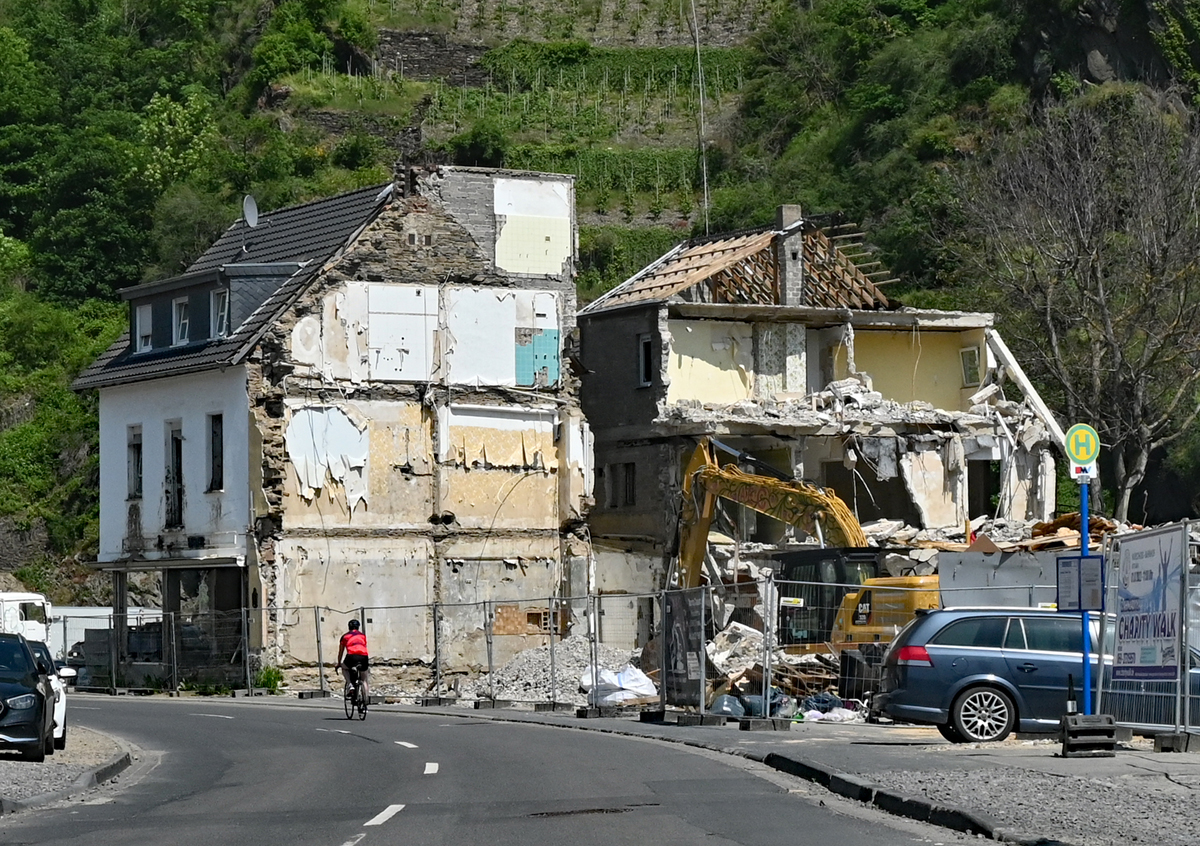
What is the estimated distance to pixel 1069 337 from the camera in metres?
56.0

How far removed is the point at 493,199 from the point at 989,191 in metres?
14.9

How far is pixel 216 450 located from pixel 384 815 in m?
29.6

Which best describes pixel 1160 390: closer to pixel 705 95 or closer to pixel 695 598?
pixel 695 598

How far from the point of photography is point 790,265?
168 feet

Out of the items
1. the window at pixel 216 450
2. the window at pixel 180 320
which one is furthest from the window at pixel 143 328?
the window at pixel 216 450

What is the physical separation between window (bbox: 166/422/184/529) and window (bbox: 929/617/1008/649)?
2587cm

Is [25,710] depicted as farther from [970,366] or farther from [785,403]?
[970,366]

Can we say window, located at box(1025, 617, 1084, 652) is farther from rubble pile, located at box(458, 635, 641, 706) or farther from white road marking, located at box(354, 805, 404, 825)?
rubble pile, located at box(458, 635, 641, 706)

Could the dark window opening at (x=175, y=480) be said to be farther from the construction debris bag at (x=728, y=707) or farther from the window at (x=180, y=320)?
the construction debris bag at (x=728, y=707)

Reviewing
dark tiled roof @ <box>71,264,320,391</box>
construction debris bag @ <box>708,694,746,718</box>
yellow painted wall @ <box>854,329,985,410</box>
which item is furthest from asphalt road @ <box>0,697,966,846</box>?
yellow painted wall @ <box>854,329,985,410</box>

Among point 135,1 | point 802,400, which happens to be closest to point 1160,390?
point 802,400

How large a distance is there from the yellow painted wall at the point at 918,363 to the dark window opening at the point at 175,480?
59.9 feet

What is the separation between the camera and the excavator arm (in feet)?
124

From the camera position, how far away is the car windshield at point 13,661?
2138cm
